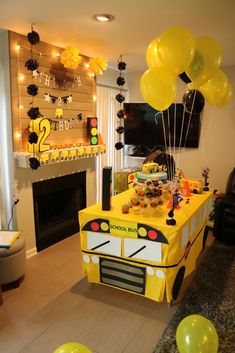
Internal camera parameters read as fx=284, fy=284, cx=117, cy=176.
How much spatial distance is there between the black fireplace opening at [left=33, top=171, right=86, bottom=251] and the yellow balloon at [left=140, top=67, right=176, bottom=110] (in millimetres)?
1839

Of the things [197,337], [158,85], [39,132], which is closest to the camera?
[197,337]

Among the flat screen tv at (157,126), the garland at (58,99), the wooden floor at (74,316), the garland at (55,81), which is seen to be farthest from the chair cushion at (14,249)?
the flat screen tv at (157,126)

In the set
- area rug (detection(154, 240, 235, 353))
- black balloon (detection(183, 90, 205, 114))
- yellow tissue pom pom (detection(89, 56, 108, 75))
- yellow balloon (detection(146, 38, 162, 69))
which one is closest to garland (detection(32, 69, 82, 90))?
yellow tissue pom pom (detection(89, 56, 108, 75))

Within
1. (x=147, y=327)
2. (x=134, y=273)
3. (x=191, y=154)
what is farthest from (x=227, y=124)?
(x=147, y=327)

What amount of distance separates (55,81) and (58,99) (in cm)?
21

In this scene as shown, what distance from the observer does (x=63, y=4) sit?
2098mm

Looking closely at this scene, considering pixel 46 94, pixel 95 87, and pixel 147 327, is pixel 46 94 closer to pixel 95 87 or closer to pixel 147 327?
pixel 95 87

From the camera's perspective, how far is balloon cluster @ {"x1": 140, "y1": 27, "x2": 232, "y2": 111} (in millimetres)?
1942

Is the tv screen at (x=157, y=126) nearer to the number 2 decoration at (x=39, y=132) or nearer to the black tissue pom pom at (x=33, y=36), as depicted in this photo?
the number 2 decoration at (x=39, y=132)

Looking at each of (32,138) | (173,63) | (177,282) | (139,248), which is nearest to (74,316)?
(139,248)

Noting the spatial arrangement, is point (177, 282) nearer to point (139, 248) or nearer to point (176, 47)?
point (139, 248)

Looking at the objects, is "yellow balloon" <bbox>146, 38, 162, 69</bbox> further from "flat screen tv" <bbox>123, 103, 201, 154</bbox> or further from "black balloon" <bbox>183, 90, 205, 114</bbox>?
"flat screen tv" <bbox>123, 103, 201, 154</bbox>

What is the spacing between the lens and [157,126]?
16.3 feet

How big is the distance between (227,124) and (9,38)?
3389mm
